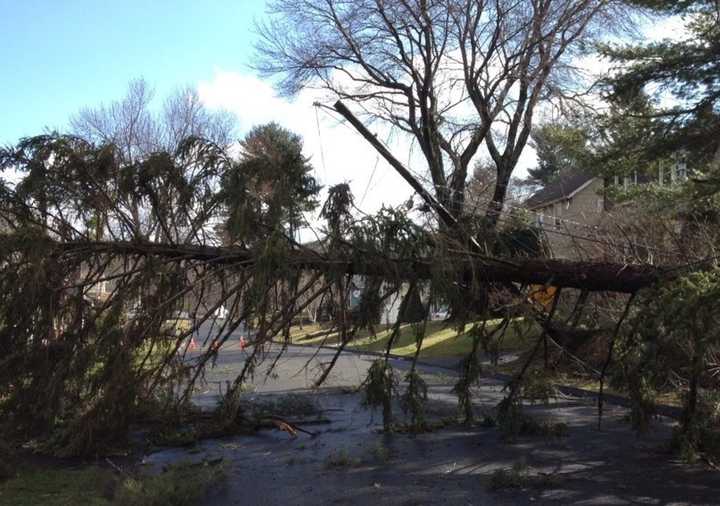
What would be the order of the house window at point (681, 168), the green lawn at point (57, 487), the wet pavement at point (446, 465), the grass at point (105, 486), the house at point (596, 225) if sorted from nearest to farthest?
1. the grass at point (105, 486)
2. the green lawn at point (57, 487)
3. the wet pavement at point (446, 465)
4. the house at point (596, 225)
5. the house window at point (681, 168)

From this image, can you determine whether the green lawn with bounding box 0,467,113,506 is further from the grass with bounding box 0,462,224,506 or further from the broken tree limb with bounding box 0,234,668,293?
the broken tree limb with bounding box 0,234,668,293

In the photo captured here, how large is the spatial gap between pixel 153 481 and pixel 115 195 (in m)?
3.01

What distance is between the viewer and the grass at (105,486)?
5.42 metres

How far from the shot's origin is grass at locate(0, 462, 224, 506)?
5.42m

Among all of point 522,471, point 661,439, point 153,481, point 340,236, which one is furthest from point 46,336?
point 661,439

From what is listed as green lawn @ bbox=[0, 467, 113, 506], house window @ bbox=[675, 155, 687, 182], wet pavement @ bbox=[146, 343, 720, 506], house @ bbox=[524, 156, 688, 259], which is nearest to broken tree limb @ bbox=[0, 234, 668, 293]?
house @ bbox=[524, 156, 688, 259]

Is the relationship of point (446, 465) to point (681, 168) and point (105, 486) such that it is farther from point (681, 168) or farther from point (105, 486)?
point (681, 168)

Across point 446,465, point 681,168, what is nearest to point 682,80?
point 681,168

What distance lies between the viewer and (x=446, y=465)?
7.08 meters

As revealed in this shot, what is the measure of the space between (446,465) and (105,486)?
3206 mm

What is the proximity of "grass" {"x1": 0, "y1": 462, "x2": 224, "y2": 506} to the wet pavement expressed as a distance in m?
0.24

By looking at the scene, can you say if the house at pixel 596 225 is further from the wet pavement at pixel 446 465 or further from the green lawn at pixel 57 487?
the green lawn at pixel 57 487

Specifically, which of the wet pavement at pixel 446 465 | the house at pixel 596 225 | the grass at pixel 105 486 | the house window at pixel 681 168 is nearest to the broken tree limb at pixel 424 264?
the house at pixel 596 225

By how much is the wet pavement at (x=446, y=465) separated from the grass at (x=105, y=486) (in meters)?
0.24
